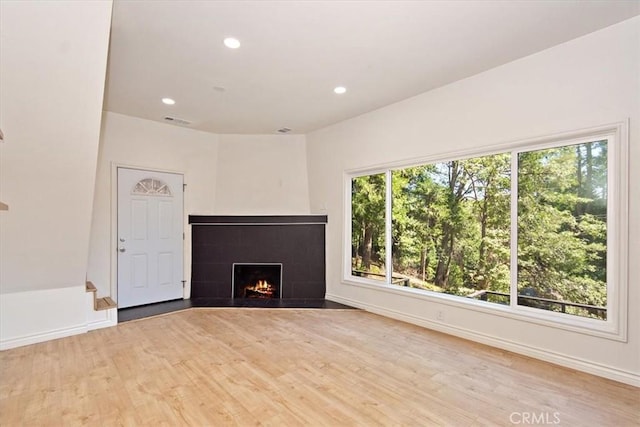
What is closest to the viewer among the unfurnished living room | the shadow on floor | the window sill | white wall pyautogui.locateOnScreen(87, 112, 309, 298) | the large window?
the unfurnished living room

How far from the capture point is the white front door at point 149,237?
429 centimetres

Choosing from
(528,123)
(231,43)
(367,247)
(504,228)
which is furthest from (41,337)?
(528,123)

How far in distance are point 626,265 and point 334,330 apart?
2.66 meters

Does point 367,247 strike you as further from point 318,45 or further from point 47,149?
point 47,149

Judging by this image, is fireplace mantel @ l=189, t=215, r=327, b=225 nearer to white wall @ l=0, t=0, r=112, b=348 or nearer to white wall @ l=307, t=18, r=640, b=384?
white wall @ l=307, t=18, r=640, b=384

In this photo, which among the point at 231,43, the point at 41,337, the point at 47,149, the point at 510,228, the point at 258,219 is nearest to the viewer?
the point at 47,149

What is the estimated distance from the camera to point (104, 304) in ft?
12.4

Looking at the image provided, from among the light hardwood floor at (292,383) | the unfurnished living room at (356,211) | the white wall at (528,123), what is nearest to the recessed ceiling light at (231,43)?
the unfurnished living room at (356,211)

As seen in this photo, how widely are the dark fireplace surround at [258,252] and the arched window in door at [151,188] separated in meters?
0.56

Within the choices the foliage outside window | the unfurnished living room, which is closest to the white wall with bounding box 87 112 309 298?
the unfurnished living room

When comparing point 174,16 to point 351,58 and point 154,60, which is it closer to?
point 154,60

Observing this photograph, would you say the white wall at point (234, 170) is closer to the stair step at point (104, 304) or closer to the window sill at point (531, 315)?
the stair step at point (104, 304)

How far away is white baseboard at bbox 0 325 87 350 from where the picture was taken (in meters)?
3.05

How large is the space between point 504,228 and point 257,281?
3711 millimetres
